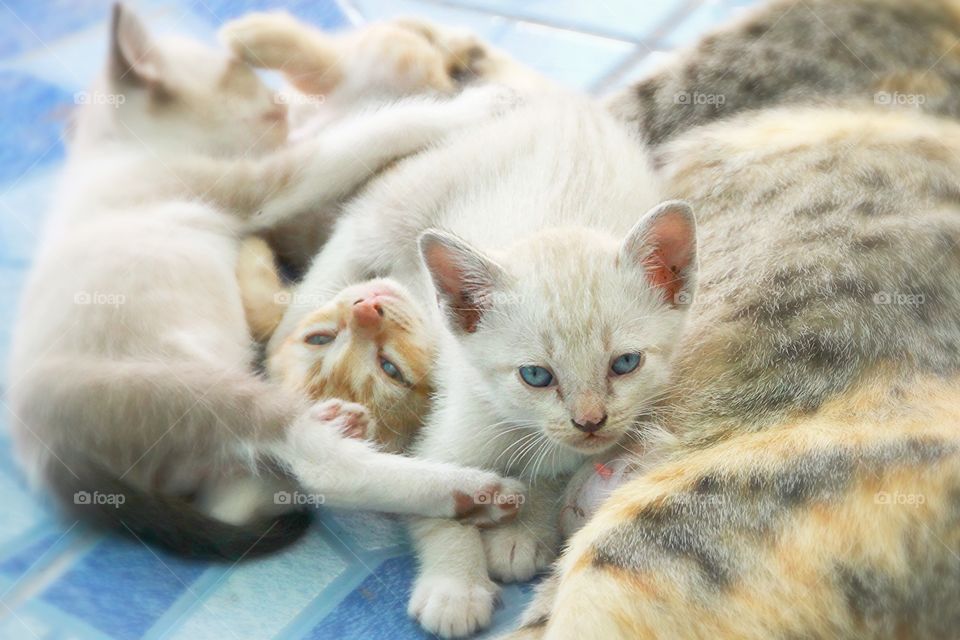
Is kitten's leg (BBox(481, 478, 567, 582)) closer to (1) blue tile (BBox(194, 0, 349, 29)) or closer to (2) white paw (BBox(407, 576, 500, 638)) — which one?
(2) white paw (BBox(407, 576, 500, 638))

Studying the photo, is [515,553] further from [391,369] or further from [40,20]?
[40,20]

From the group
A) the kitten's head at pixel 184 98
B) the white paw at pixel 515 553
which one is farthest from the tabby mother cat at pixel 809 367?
the kitten's head at pixel 184 98

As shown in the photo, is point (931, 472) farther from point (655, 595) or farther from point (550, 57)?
point (550, 57)

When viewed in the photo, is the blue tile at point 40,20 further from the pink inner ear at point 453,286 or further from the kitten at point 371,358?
the pink inner ear at point 453,286

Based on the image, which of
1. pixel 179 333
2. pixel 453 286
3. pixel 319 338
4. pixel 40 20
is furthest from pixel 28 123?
pixel 453 286

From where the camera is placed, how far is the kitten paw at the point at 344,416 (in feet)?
4.88

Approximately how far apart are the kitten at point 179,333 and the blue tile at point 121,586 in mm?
32

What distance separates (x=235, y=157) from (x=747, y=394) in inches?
42.8

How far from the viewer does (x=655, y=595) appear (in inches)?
46.4

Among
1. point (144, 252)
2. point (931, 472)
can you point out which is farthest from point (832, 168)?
point (144, 252)

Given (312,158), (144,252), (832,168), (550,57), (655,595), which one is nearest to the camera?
(655,595)

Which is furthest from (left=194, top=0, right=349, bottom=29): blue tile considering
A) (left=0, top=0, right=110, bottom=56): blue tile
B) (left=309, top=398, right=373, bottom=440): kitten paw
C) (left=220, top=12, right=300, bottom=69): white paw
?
(left=309, top=398, right=373, bottom=440): kitten paw

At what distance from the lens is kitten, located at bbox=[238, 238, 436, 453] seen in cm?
155

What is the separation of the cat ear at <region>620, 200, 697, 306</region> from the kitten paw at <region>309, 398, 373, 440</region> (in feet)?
1.40
